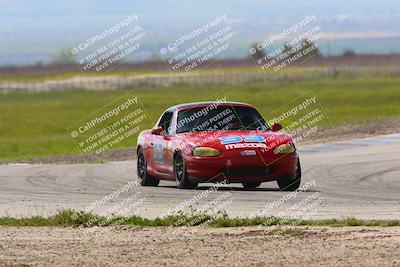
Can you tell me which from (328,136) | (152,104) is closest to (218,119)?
(328,136)

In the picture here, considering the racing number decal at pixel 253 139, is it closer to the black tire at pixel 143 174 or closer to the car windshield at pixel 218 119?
the car windshield at pixel 218 119

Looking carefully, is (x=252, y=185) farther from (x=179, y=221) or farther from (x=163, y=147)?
(x=179, y=221)

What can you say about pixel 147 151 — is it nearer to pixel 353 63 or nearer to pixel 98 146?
pixel 98 146

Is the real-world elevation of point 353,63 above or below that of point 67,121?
below

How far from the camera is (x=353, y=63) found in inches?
6083

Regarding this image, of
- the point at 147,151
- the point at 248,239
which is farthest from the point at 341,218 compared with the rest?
the point at 147,151

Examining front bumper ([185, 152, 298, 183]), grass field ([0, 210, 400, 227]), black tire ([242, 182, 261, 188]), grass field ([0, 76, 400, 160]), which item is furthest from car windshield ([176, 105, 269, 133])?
grass field ([0, 76, 400, 160])

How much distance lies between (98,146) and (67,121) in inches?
814

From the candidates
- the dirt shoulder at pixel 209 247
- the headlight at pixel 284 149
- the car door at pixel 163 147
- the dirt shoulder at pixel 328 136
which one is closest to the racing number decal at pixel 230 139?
the headlight at pixel 284 149

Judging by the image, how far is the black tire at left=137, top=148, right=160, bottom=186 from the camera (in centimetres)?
2175

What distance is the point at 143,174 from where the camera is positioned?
72.1 ft

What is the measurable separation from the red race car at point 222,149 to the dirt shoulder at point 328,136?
415 inches

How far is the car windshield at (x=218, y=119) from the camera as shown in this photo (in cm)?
2039

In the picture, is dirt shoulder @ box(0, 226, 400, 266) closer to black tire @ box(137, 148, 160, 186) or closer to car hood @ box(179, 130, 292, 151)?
car hood @ box(179, 130, 292, 151)
